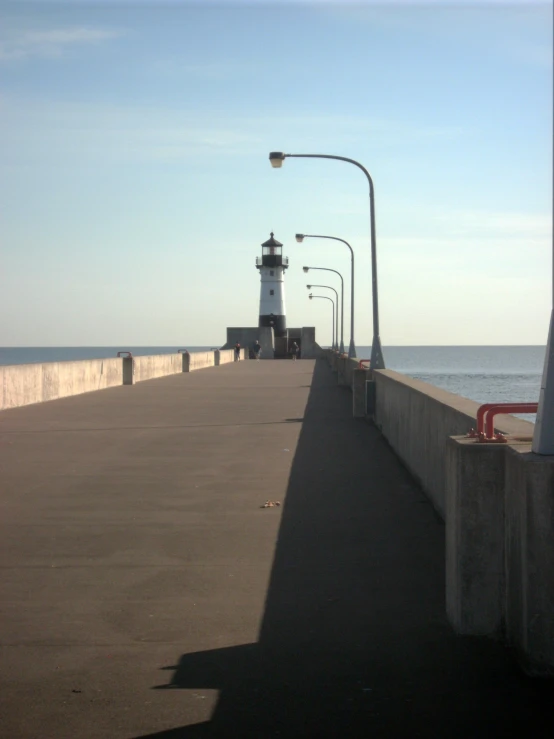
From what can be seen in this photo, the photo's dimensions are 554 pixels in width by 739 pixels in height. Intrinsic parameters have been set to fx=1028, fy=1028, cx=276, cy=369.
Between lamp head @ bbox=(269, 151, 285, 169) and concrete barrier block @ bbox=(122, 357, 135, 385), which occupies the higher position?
lamp head @ bbox=(269, 151, 285, 169)

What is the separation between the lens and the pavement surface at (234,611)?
4863mm

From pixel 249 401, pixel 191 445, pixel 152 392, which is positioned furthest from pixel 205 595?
pixel 152 392

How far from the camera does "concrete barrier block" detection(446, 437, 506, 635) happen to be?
5.83 metres

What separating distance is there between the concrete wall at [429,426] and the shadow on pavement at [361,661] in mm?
842

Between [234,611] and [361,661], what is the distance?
1.28m

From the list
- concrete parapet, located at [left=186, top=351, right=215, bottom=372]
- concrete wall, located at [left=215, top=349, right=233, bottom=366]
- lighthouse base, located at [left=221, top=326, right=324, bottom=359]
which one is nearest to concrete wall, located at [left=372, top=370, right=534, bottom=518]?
concrete parapet, located at [left=186, top=351, right=215, bottom=372]

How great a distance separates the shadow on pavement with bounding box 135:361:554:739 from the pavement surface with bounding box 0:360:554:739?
0.01 meters

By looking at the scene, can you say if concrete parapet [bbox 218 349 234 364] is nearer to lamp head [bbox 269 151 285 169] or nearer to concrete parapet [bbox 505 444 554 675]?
lamp head [bbox 269 151 285 169]

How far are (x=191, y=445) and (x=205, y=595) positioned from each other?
9.75 metres

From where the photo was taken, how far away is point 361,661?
5.68m

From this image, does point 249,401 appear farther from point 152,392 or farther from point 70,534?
point 70,534

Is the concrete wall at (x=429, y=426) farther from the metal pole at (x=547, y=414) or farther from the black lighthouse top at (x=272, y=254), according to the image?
the black lighthouse top at (x=272, y=254)

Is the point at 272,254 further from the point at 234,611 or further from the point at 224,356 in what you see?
the point at 234,611

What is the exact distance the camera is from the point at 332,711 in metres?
4.89
